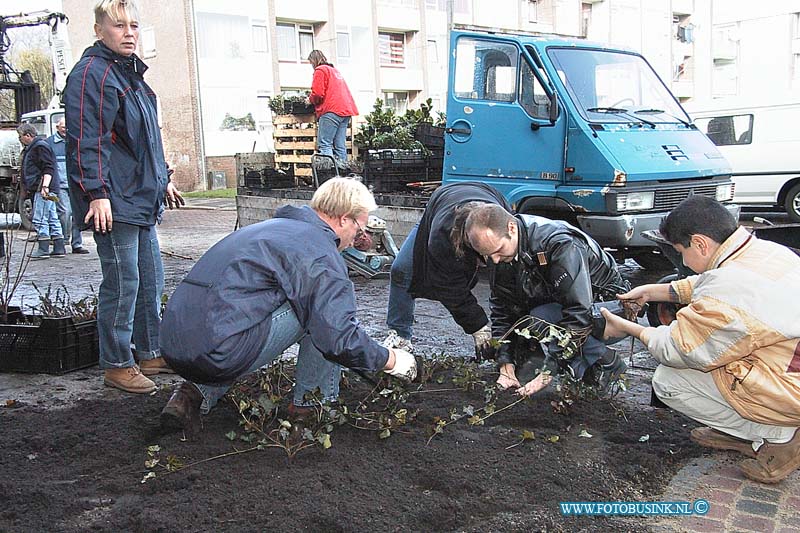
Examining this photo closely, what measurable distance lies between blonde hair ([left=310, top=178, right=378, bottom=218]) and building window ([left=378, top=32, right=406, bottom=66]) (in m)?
29.9

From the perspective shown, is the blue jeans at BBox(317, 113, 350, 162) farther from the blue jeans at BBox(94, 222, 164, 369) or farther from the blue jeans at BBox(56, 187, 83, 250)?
the blue jeans at BBox(94, 222, 164, 369)

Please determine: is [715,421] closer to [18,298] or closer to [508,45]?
[508,45]

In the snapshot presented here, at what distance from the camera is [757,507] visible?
123 inches

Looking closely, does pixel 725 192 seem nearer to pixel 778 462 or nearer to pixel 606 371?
pixel 606 371

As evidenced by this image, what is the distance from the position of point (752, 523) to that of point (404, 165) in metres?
7.12

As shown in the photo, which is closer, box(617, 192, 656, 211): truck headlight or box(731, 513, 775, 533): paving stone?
box(731, 513, 775, 533): paving stone

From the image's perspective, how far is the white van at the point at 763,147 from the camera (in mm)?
13445

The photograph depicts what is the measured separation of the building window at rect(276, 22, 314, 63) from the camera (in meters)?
29.3

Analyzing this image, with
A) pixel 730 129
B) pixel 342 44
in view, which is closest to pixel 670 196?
pixel 730 129

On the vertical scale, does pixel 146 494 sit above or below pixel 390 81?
below

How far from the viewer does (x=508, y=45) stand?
316 inches

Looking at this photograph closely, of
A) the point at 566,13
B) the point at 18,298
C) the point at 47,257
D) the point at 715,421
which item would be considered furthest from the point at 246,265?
the point at 566,13

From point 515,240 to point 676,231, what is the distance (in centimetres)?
76

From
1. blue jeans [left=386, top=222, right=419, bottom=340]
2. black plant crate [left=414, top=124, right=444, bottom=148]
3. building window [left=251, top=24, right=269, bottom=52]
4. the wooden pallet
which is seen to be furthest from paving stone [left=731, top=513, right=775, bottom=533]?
building window [left=251, top=24, right=269, bottom=52]
